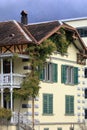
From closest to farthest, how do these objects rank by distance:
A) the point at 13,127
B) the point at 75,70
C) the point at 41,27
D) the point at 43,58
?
1. the point at 13,127
2. the point at 43,58
3. the point at 41,27
4. the point at 75,70

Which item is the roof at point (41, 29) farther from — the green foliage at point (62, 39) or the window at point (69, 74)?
the window at point (69, 74)

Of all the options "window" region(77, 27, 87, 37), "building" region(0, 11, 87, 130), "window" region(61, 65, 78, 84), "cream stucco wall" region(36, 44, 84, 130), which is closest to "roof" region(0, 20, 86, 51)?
"building" region(0, 11, 87, 130)

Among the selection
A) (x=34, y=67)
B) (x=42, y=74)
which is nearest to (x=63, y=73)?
(x=42, y=74)

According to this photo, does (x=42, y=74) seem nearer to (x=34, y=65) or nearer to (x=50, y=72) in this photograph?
(x=50, y=72)

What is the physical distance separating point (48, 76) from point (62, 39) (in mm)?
3548

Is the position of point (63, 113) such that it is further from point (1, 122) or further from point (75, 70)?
point (1, 122)

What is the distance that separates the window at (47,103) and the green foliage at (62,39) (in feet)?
14.2

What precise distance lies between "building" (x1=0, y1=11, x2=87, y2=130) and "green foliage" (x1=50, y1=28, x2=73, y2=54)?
277 mm

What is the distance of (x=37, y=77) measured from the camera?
41594mm

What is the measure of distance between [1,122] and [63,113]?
308 inches

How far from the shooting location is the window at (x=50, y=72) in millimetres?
43906

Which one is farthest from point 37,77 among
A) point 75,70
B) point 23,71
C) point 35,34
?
point 75,70

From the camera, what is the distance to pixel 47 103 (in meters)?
43.8

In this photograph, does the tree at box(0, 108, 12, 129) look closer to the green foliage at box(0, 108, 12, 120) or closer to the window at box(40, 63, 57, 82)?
the green foliage at box(0, 108, 12, 120)
